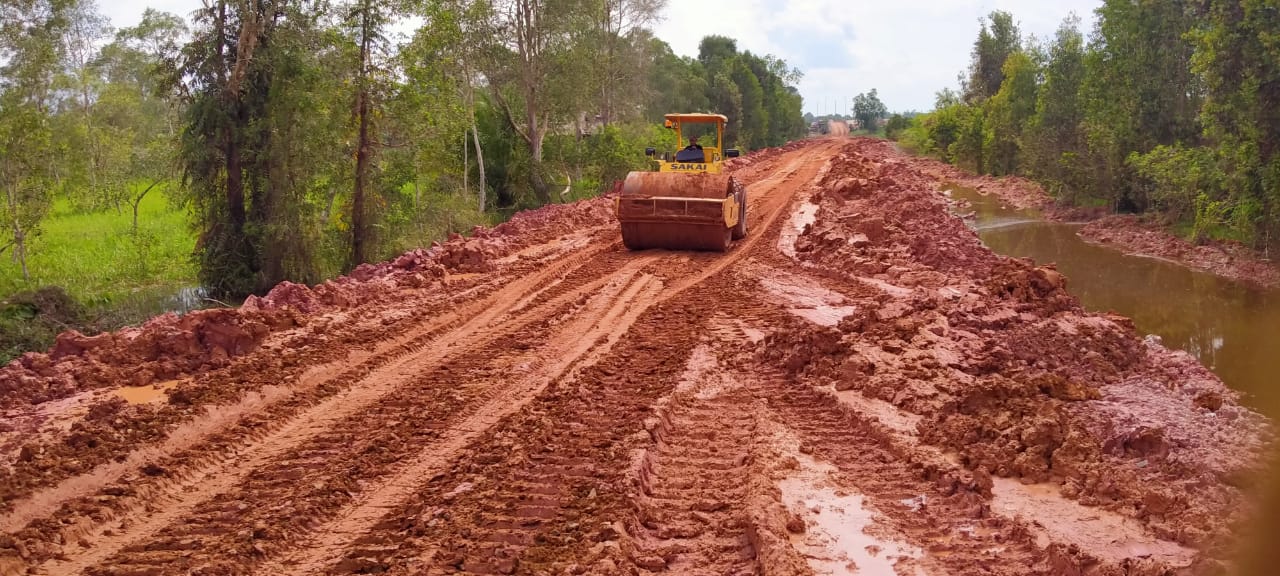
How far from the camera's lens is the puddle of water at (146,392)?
8.60 metres

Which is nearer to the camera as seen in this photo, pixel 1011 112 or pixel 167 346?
pixel 167 346

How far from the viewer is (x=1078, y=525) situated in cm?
580

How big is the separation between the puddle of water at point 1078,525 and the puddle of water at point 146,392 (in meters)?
7.36

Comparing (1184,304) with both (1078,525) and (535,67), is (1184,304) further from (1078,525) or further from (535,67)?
(535,67)

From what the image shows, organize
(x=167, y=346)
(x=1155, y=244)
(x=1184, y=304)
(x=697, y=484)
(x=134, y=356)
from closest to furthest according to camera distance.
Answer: (x=697, y=484)
(x=134, y=356)
(x=167, y=346)
(x=1184, y=304)
(x=1155, y=244)

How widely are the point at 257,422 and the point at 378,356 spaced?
210 cm

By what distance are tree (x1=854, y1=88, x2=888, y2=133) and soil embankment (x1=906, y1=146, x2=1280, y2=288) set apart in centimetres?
11184

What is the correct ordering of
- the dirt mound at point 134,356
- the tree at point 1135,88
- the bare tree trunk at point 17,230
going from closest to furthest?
the dirt mound at point 134,356 → the bare tree trunk at point 17,230 → the tree at point 1135,88

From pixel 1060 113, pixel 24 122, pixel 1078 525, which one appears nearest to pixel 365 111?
pixel 24 122

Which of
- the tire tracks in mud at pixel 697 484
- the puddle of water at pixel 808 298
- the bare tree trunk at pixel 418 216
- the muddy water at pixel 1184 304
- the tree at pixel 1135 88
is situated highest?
the tree at pixel 1135 88

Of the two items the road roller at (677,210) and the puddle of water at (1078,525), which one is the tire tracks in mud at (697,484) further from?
the road roller at (677,210)

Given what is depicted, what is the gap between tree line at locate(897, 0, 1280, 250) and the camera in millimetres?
16844

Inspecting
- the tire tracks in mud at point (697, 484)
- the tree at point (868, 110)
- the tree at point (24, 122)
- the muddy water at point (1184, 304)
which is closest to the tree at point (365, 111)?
the tree at point (24, 122)

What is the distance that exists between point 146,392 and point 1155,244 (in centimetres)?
2115
